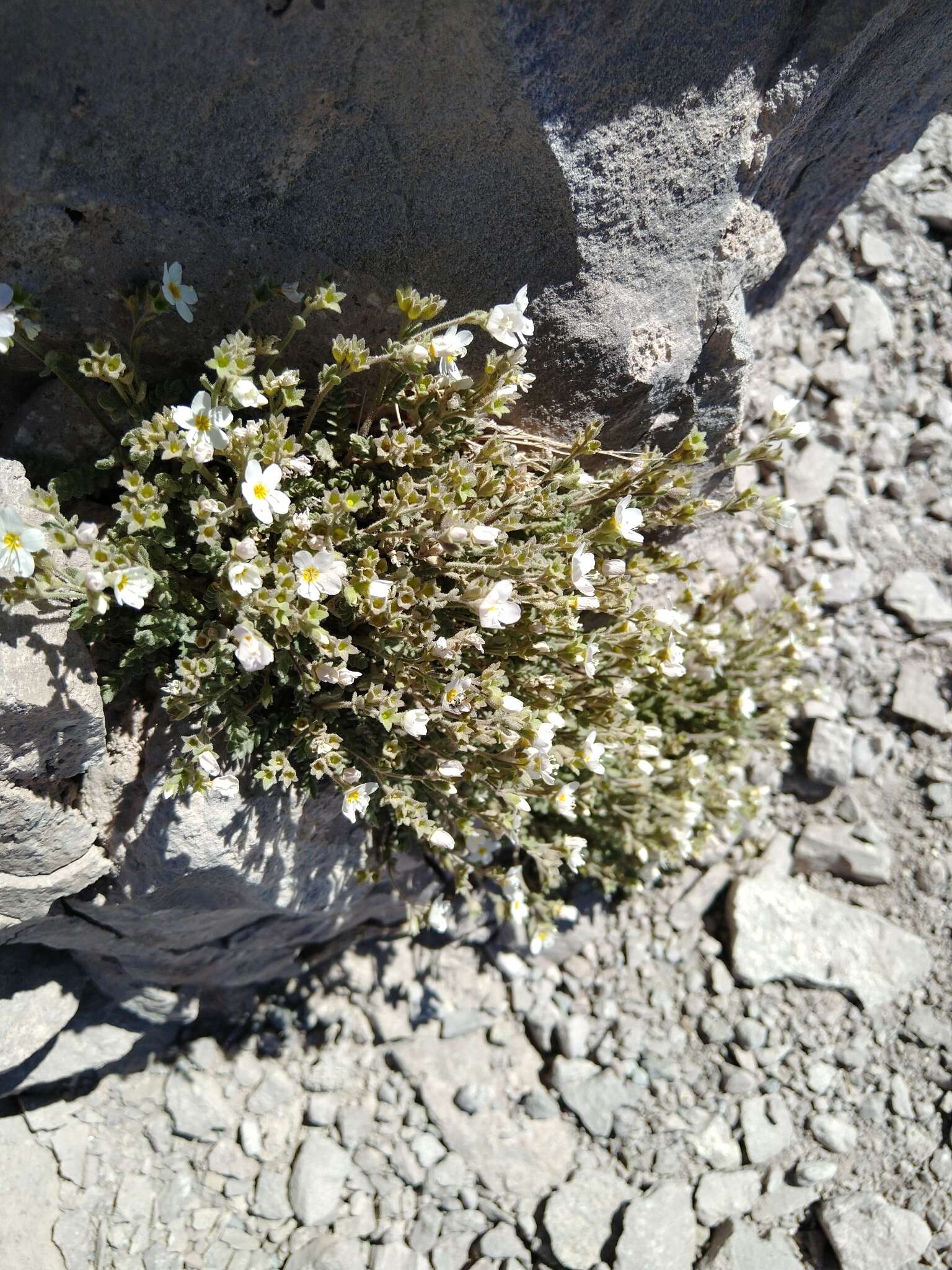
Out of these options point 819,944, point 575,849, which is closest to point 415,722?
point 575,849

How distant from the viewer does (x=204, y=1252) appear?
4059 millimetres

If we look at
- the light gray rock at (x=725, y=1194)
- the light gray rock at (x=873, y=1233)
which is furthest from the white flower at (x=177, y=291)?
the light gray rock at (x=873, y=1233)

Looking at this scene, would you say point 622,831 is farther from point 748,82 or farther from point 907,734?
point 748,82

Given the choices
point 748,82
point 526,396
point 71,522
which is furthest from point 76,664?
point 748,82

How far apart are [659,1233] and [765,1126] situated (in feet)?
2.15

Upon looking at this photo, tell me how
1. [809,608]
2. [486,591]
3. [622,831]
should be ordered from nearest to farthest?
[486,591], [622,831], [809,608]

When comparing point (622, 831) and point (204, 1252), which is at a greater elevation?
point (622, 831)

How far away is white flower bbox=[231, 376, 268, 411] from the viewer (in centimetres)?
293

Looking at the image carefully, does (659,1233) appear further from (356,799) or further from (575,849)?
(356,799)

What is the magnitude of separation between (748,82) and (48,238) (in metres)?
2.48

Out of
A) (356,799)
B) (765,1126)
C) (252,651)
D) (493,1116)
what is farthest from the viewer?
(493,1116)

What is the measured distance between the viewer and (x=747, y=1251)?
13.0 ft

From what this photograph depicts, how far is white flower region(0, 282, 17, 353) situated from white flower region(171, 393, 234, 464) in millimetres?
530

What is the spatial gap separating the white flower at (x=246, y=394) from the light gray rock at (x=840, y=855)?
11.1ft
